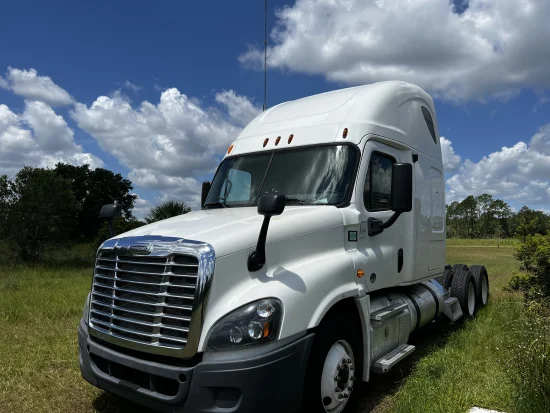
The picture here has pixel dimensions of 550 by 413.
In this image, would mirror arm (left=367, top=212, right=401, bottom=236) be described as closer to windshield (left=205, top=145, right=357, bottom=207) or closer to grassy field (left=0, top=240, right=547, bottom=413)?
windshield (left=205, top=145, right=357, bottom=207)

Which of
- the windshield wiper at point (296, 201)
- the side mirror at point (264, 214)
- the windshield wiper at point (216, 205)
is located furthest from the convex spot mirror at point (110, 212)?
the side mirror at point (264, 214)

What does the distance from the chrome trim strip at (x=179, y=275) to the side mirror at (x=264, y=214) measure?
14.9 inches

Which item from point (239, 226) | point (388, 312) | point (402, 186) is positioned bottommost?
point (388, 312)

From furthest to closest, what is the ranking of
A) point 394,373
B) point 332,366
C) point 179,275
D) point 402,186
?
point 394,373 → point 402,186 → point 332,366 → point 179,275

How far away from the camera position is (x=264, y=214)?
3.47 metres

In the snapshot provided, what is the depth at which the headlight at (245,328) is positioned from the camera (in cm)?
322

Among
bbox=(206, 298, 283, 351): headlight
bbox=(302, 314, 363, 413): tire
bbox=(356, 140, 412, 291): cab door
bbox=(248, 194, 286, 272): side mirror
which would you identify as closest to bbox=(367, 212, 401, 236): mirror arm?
bbox=(356, 140, 412, 291): cab door

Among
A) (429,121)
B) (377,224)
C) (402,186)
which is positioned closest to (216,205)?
(377,224)

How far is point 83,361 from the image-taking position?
4094 mm

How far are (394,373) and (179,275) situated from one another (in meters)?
3.47

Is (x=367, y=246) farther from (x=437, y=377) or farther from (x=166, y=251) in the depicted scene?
(x=166, y=251)

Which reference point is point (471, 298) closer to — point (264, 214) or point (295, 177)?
point (295, 177)

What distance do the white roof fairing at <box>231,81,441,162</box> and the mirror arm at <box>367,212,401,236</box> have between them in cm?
88

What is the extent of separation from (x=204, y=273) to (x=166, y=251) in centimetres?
39
